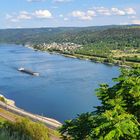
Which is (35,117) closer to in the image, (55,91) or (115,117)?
(55,91)

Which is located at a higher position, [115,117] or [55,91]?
[115,117]

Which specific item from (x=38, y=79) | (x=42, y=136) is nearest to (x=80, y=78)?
(x=38, y=79)

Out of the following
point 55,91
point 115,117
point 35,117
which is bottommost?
point 55,91

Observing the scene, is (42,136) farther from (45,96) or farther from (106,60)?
(106,60)

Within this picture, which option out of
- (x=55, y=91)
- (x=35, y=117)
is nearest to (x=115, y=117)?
(x=35, y=117)

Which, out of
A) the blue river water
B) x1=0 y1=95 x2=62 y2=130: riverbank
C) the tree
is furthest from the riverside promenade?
the tree

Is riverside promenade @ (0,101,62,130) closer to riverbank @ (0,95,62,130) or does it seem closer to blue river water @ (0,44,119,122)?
riverbank @ (0,95,62,130)

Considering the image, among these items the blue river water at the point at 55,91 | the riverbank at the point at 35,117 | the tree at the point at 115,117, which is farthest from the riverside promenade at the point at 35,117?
the tree at the point at 115,117

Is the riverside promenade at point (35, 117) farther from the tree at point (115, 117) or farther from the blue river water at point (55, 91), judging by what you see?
the tree at point (115, 117)
